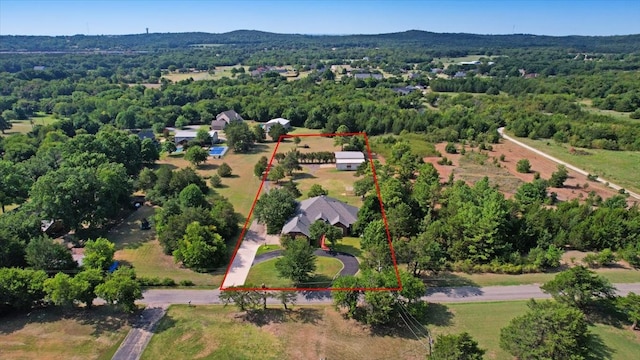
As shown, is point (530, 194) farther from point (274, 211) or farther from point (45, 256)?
point (45, 256)

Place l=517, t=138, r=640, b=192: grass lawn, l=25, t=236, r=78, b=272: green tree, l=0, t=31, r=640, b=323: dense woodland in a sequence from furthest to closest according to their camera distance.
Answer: l=517, t=138, r=640, b=192: grass lawn
l=0, t=31, r=640, b=323: dense woodland
l=25, t=236, r=78, b=272: green tree

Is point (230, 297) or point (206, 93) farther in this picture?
point (206, 93)

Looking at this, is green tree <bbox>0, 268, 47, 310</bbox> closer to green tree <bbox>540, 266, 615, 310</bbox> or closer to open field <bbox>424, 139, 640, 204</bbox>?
green tree <bbox>540, 266, 615, 310</bbox>

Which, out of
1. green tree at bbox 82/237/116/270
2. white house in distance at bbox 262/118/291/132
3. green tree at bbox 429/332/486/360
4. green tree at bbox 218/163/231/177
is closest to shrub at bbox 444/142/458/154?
white house in distance at bbox 262/118/291/132

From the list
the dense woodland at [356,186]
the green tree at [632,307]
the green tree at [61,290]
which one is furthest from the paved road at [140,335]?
the green tree at [632,307]

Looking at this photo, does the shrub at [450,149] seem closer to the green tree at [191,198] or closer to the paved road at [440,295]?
the paved road at [440,295]

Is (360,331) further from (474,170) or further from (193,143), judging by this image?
(193,143)

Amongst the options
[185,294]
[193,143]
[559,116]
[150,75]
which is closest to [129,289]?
[185,294]

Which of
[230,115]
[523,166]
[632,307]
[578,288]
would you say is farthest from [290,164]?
[632,307]
